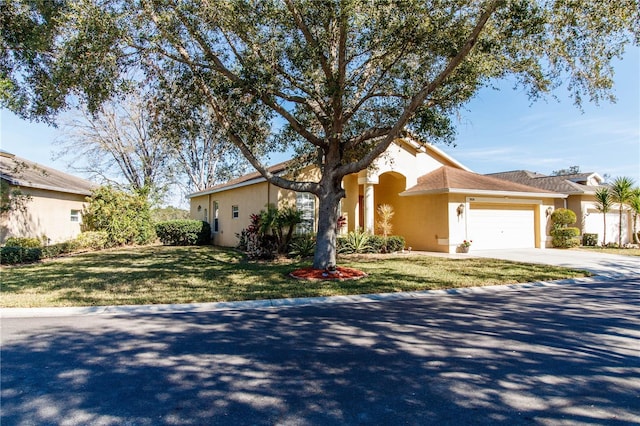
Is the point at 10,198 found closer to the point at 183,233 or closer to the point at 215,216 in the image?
the point at 183,233

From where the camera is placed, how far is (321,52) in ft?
33.9

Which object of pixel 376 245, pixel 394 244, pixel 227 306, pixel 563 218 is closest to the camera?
pixel 227 306

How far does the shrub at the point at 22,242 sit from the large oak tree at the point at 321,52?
254 inches

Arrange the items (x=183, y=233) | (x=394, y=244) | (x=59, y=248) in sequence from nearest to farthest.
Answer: (x=59, y=248), (x=394, y=244), (x=183, y=233)

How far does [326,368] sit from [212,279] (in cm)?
707

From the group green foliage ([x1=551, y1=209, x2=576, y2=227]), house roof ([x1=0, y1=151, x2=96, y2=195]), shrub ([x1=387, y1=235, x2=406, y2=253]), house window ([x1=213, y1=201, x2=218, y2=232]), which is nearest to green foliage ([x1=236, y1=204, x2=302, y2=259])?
shrub ([x1=387, y1=235, x2=406, y2=253])

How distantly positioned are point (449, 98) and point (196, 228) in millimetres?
16624

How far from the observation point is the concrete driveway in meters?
12.4

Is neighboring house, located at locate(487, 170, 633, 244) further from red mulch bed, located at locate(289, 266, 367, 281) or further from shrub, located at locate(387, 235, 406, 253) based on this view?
red mulch bed, located at locate(289, 266, 367, 281)

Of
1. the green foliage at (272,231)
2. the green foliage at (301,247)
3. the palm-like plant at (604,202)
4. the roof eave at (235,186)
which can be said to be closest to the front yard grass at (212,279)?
the green foliage at (272,231)

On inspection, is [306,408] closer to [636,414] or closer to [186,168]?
[636,414]

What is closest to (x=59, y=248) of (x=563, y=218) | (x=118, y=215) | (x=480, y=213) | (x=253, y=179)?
(x=118, y=215)

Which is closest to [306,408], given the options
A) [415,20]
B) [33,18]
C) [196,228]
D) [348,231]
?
[415,20]

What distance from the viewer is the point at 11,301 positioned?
7793mm
